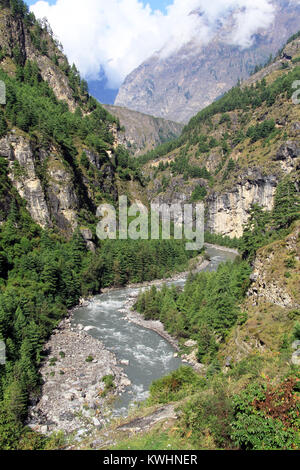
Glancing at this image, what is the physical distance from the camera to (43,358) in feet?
125

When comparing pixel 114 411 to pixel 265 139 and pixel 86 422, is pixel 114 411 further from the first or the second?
pixel 265 139

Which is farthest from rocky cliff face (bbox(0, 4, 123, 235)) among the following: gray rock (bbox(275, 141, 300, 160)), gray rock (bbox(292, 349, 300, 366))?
gray rock (bbox(275, 141, 300, 160))

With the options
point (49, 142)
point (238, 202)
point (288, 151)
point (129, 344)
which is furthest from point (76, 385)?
point (238, 202)

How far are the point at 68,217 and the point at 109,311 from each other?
31298mm

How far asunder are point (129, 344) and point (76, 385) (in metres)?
11.6

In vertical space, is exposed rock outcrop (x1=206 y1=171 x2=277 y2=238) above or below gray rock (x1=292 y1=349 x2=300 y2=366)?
above

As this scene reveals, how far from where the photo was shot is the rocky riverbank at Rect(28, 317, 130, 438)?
88.8ft

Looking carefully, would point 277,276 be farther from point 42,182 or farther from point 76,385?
point 42,182

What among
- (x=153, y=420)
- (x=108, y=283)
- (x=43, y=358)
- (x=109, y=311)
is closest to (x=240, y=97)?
(x=108, y=283)

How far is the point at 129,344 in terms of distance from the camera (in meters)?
43.6

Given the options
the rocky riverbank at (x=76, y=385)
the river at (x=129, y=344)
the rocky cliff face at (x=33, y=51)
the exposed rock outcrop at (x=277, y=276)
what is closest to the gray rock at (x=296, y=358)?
the exposed rock outcrop at (x=277, y=276)

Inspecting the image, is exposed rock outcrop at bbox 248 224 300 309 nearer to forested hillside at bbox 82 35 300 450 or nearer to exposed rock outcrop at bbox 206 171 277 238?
forested hillside at bbox 82 35 300 450

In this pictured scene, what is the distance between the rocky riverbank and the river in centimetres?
117

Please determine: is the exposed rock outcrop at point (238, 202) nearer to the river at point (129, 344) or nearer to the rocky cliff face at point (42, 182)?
the rocky cliff face at point (42, 182)
